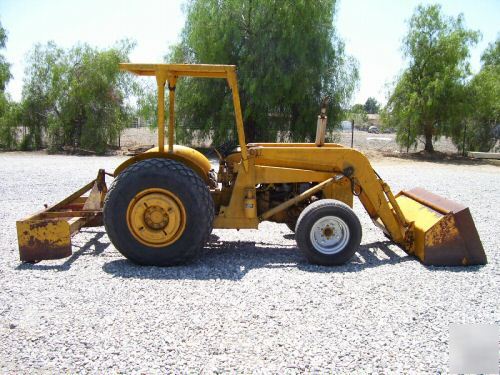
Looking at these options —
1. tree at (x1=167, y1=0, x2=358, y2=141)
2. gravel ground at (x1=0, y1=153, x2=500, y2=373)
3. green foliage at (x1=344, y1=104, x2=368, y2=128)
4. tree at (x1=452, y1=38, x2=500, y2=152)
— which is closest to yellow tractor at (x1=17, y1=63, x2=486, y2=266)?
gravel ground at (x1=0, y1=153, x2=500, y2=373)

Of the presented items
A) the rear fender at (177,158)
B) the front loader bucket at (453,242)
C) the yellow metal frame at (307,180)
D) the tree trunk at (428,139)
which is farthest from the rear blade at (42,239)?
the tree trunk at (428,139)

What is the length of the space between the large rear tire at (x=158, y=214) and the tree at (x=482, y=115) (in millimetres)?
20714

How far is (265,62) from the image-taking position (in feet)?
64.4

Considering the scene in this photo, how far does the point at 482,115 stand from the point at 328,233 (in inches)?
870

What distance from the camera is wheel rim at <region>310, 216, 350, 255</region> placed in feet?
18.4

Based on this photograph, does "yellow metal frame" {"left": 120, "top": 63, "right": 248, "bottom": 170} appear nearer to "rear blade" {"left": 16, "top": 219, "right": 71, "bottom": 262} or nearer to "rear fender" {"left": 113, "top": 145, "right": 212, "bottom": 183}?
"rear fender" {"left": 113, "top": 145, "right": 212, "bottom": 183}

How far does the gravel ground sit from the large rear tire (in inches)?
8.3

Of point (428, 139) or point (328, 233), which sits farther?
point (428, 139)

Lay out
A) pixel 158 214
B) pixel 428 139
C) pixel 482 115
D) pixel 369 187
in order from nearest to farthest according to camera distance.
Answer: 1. pixel 158 214
2. pixel 369 187
3. pixel 428 139
4. pixel 482 115

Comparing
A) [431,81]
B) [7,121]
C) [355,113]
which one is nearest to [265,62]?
[355,113]

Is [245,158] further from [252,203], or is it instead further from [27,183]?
[27,183]

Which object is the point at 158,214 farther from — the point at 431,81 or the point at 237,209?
the point at 431,81

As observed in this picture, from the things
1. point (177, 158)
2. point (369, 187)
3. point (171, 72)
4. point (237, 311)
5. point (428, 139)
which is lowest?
point (237, 311)

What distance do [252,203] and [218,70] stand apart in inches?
63.1
